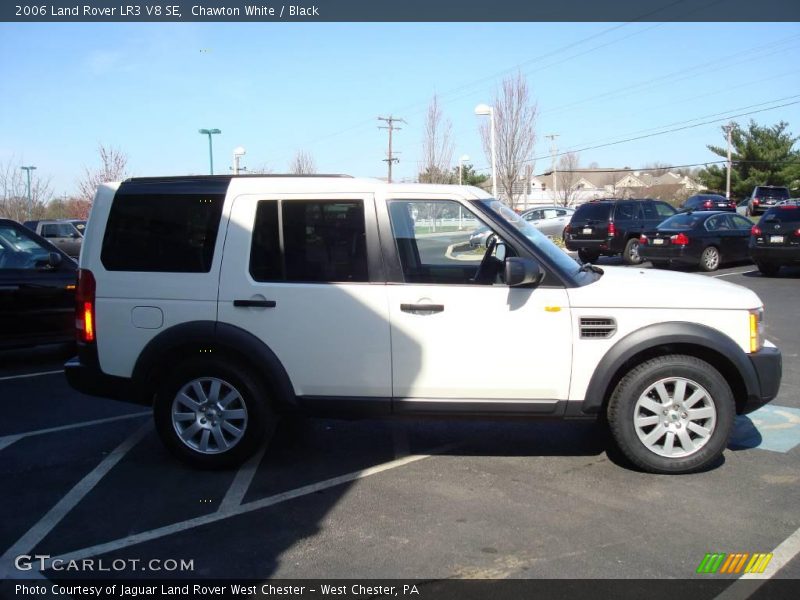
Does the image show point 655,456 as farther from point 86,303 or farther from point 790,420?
point 86,303

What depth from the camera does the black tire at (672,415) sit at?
15.3 feet

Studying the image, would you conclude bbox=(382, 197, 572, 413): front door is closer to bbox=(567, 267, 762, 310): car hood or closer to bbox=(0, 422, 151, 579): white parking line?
bbox=(567, 267, 762, 310): car hood

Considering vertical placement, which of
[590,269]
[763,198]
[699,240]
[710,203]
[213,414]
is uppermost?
[763,198]

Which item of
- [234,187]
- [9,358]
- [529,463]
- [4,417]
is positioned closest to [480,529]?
[529,463]

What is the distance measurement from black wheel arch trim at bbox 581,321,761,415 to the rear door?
4.48 ft

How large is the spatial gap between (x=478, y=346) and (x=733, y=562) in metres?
1.87

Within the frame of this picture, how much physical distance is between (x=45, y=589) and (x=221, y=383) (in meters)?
1.75

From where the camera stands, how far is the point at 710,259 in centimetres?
1769

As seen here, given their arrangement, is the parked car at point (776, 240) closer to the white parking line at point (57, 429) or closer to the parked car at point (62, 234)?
the white parking line at point (57, 429)

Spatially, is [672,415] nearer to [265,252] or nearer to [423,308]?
[423,308]

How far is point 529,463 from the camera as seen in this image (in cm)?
511

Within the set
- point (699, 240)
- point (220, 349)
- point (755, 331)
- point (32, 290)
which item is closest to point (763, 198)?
point (699, 240)

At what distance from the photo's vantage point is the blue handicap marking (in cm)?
539

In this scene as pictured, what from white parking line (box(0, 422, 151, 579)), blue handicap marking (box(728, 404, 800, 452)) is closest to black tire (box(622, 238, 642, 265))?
blue handicap marking (box(728, 404, 800, 452))
